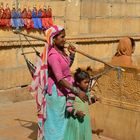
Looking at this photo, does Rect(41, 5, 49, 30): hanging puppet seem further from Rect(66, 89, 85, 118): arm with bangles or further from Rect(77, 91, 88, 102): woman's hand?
Rect(77, 91, 88, 102): woman's hand

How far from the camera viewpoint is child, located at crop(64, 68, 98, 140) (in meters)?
5.34

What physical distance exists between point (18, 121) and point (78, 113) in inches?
109

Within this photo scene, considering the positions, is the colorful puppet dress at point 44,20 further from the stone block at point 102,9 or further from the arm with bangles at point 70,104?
the arm with bangles at point 70,104

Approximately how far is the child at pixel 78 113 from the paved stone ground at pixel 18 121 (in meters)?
1.47

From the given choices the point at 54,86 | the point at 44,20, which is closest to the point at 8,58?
the point at 44,20

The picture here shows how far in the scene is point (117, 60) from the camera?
24.3 ft

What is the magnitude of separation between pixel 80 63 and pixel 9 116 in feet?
10.0

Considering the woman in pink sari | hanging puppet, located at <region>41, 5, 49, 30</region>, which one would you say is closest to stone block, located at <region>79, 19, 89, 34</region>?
hanging puppet, located at <region>41, 5, 49, 30</region>

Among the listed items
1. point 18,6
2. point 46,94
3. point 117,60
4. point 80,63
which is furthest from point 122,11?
point 46,94

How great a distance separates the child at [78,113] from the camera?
17.5 feet

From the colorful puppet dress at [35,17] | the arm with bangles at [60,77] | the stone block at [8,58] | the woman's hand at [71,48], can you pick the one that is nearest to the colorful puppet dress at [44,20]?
the colorful puppet dress at [35,17]

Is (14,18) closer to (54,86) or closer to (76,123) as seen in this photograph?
(54,86)

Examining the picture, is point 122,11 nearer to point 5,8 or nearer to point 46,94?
point 5,8

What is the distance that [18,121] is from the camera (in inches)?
310
